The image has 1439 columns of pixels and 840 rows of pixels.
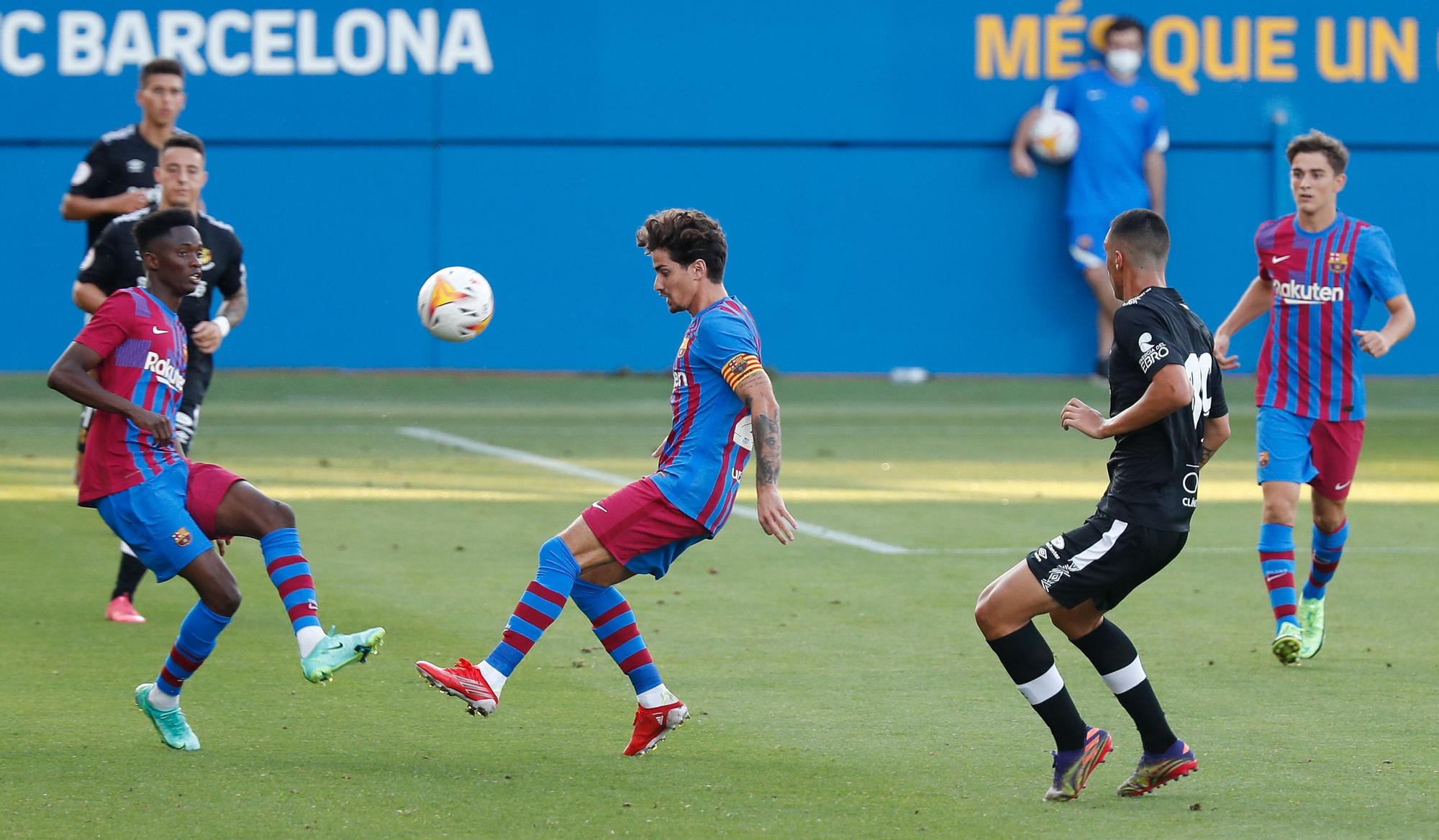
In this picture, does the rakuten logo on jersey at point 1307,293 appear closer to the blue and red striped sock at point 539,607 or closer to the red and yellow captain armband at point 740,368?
the red and yellow captain armband at point 740,368

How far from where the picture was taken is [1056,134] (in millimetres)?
22641

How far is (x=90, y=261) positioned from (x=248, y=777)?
3832 millimetres

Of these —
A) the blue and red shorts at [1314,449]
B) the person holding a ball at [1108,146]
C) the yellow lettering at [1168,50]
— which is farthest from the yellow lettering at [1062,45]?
→ the blue and red shorts at [1314,449]

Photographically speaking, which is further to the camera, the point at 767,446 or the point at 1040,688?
the point at 767,446

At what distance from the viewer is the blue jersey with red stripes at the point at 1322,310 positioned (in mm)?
8500

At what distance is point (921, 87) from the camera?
76.5 feet

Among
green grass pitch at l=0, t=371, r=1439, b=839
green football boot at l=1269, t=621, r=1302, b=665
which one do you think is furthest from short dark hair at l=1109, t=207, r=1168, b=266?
green football boot at l=1269, t=621, r=1302, b=665

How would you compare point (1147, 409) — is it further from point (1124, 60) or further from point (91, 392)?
point (1124, 60)

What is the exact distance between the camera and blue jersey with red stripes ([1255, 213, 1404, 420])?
850 centimetres

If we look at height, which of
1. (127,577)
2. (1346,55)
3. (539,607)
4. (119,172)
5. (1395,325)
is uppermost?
(1346,55)

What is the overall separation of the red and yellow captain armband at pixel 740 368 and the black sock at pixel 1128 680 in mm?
1286

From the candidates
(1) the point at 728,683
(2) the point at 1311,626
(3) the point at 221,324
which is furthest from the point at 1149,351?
(3) the point at 221,324

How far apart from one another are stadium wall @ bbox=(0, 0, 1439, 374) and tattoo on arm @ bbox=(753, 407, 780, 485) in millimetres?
16916

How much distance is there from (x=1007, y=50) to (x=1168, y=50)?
1.88 meters
